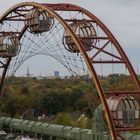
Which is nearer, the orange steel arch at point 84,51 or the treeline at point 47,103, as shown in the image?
the orange steel arch at point 84,51

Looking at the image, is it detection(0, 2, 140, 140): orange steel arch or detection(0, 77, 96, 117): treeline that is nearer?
detection(0, 2, 140, 140): orange steel arch

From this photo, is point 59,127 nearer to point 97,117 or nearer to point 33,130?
point 33,130

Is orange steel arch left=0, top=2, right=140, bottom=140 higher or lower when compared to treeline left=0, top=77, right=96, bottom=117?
higher

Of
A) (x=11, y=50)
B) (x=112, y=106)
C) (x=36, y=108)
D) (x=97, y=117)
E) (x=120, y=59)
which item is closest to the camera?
(x=112, y=106)

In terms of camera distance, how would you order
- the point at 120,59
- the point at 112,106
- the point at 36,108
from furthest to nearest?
the point at 36,108
the point at 120,59
the point at 112,106

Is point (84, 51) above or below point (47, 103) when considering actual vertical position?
above

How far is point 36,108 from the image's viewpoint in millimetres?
92438

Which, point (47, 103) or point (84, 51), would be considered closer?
point (84, 51)

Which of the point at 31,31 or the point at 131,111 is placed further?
the point at 31,31

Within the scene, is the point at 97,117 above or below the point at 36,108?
above

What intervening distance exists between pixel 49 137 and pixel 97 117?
16057mm

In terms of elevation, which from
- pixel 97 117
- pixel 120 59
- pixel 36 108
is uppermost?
pixel 120 59

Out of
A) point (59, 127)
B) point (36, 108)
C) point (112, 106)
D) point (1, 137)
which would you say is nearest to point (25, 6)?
point (112, 106)

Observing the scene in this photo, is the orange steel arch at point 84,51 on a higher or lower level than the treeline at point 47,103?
higher
